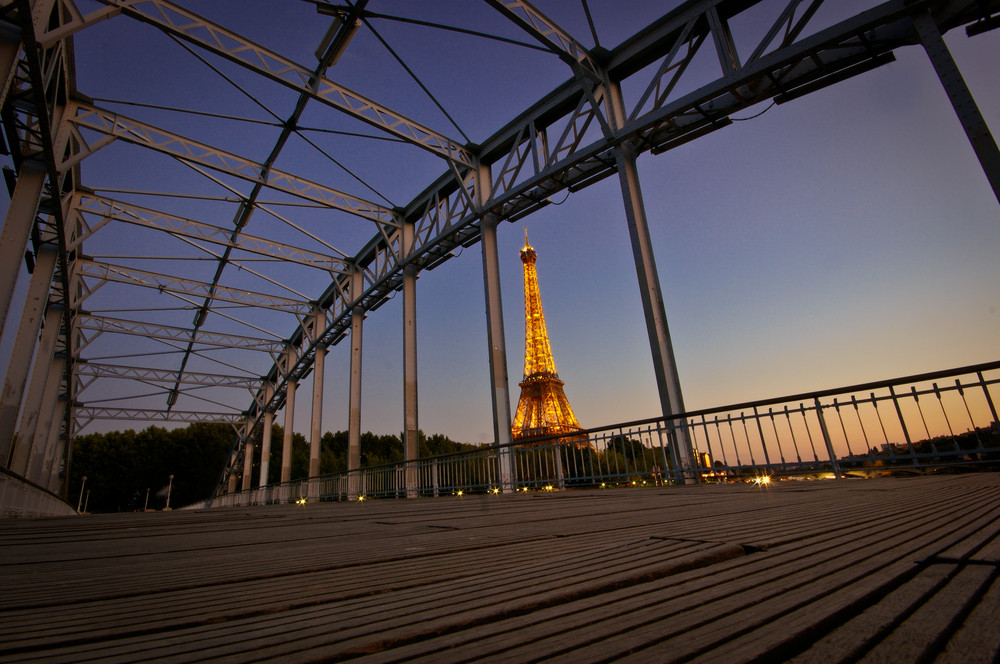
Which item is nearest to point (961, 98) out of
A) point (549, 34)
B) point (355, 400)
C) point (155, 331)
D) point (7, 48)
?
point (549, 34)

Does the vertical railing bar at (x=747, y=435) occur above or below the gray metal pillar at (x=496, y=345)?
below

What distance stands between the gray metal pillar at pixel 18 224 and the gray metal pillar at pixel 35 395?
251 inches

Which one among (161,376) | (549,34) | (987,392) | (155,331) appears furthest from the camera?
(161,376)

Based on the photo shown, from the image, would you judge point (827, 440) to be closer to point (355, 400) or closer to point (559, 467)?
point (559, 467)

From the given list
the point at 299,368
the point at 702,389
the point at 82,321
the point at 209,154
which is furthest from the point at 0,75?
the point at 702,389

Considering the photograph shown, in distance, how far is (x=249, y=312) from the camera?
832 inches

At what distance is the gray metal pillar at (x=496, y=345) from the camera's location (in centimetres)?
894

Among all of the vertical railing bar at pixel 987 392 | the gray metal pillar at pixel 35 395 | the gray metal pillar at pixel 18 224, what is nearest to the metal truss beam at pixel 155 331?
the gray metal pillar at pixel 35 395

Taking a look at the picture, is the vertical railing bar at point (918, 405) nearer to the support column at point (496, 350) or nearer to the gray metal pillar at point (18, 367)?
the support column at point (496, 350)

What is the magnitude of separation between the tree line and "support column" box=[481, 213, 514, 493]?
131ft

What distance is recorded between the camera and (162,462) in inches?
2031

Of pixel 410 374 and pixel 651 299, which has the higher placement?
pixel 410 374

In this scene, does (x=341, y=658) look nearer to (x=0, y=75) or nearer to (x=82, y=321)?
(x=0, y=75)

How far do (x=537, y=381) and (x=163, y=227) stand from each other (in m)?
22.7
